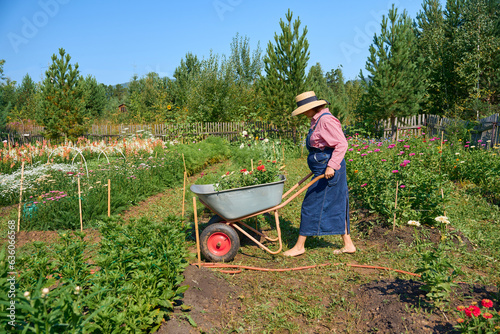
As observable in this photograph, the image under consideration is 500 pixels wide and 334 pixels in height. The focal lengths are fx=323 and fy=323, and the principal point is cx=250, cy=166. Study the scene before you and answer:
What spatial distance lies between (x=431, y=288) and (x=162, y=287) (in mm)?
1761

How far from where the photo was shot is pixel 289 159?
32.6 feet

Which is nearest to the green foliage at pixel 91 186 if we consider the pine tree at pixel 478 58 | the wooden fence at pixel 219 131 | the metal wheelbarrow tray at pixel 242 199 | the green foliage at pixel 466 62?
the metal wheelbarrow tray at pixel 242 199

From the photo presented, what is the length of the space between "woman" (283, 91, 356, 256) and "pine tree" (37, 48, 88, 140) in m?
11.1

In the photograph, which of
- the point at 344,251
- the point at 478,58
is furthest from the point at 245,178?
the point at 478,58

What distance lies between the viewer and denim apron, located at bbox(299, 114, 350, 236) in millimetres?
A: 3453

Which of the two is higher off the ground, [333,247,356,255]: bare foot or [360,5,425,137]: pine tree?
[360,5,425,137]: pine tree

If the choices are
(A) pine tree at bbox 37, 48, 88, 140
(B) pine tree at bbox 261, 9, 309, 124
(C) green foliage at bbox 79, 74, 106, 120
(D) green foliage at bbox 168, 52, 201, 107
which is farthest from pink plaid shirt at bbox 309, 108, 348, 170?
(C) green foliage at bbox 79, 74, 106, 120

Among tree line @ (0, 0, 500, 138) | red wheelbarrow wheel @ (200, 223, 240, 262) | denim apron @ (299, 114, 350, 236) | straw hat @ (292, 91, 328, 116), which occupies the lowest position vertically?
red wheelbarrow wheel @ (200, 223, 240, 262)

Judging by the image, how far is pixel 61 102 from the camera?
1171 cm

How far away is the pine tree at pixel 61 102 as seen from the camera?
11.6 metres

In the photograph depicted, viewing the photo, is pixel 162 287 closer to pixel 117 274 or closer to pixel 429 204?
pixel 117 274

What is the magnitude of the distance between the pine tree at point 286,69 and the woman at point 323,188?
758 cm

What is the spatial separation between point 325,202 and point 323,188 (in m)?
0.15

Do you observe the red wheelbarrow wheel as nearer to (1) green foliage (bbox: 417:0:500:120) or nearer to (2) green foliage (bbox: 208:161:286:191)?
(2) green foliage (bbox: 208:161:286:191)
